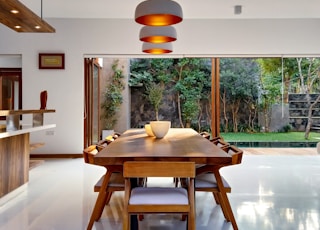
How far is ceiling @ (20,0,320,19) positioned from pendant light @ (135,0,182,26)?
2.73 metres

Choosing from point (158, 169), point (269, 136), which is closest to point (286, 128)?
point (269, 136)

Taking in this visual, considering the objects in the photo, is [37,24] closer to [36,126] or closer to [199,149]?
[36,126]

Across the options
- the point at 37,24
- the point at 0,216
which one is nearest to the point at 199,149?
the point at 0,216

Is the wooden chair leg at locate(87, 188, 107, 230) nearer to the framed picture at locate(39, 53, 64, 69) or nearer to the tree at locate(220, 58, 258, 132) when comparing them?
the framed picture at locate(39, 53, 64, 69)

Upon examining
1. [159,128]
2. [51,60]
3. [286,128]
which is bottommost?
[286,128]

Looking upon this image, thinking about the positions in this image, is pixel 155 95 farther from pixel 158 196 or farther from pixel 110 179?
pixel 158 196

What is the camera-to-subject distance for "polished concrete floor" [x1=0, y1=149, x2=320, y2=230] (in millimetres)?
2961

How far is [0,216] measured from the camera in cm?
319

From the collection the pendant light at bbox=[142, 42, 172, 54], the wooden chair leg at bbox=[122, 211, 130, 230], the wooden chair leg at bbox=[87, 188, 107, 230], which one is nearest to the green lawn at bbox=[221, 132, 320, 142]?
the pendant light at bbox=[142, 42, 172, 54]

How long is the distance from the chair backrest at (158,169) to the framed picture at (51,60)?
209 inches

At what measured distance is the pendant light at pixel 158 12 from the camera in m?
2.95

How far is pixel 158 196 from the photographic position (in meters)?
2.19

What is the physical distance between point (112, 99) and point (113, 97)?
59 millimetres

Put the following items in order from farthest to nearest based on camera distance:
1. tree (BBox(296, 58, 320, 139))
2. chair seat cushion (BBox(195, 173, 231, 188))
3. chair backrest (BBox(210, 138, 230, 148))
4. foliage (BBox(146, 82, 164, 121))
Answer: foliage (BBox(146, 82, 164, 121))
tree (BBox(296, 58, 320, 139))
chair backrest (BBox(210, 138, 230, 148))
chair seat cushion (BBox(195, 173, 231, 188))
